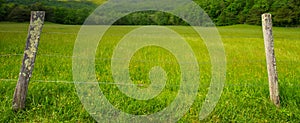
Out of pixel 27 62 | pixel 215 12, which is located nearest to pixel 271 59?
pixel 27 62

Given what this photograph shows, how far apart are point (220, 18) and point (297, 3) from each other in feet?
36.6

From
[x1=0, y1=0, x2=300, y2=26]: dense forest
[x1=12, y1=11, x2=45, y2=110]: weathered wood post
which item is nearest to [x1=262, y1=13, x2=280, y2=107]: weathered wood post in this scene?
[x1=12, y1=11, x2=45, y2=110]: weathered wood post

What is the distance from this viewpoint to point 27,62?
4.86 meters

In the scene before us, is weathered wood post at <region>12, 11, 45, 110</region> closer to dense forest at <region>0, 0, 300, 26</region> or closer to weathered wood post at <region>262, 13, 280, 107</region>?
weathered wood post at <region>262, 13, 280, 107</region>

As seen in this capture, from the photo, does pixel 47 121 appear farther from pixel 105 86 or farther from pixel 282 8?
pixel 282 8

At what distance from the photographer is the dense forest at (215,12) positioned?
102ft

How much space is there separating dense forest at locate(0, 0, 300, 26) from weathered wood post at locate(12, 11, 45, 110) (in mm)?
24249

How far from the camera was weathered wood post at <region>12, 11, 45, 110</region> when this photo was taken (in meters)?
4.83

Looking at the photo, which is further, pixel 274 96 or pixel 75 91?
pixel 75 91

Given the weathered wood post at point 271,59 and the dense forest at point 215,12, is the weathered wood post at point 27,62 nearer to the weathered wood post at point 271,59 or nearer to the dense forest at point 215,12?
the weathered wood post at point 271,59

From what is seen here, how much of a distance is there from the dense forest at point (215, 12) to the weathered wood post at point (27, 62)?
24.2 metres

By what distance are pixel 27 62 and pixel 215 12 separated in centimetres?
3743

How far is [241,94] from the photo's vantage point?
18.8 feet

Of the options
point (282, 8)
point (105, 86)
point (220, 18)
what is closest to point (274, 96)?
point (105, 86)
